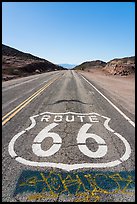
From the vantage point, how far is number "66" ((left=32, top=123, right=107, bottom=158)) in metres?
4.99

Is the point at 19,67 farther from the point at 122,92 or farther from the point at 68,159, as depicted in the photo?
the point at 68,159

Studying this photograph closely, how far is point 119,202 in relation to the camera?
335cm

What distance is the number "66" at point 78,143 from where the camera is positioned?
499cm

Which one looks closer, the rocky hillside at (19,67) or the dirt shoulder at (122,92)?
the dirt shoulder at (122,92)

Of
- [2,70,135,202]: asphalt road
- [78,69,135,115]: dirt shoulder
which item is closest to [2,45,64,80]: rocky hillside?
[78,69,135,115]: dirt shoulder

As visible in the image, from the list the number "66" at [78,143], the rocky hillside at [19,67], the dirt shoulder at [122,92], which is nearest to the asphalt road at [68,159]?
the number "66" at [78,143]

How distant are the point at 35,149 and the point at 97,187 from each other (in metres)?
2.03

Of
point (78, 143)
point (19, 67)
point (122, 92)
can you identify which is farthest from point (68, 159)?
point (19, 67)

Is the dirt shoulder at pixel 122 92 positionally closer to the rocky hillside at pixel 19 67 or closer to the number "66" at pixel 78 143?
the number "66" at pixel 78 143

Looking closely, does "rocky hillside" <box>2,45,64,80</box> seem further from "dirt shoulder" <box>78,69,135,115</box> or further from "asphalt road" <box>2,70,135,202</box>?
"asphalt road" <box>2,70,135,202</box>

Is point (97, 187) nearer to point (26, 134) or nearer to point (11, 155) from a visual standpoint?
point (11, 155)

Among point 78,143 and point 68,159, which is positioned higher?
point 78,143

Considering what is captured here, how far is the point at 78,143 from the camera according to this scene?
562 cm

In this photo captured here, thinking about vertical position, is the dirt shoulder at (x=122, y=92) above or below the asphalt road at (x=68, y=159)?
above
